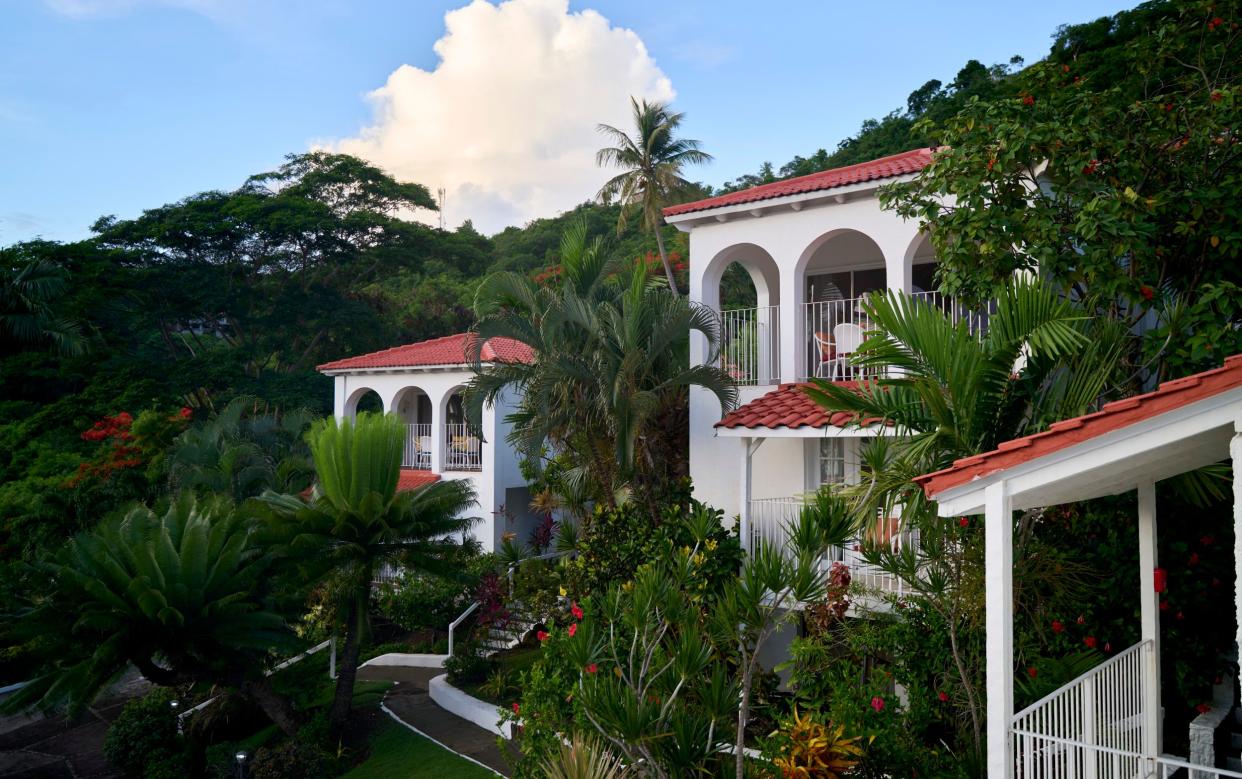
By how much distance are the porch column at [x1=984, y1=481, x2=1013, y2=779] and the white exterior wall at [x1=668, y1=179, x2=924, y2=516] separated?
718 cm

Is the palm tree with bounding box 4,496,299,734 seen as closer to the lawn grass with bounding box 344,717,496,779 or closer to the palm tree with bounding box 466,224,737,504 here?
the lawn grass with bounding box 344,717,496,779

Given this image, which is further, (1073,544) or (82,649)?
(82,649)

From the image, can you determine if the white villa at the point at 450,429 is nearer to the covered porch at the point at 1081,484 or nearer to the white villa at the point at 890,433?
the white villa at the point at 890,433

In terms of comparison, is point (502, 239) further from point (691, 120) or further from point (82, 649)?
point (82, 649)

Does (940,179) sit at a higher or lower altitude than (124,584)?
higher

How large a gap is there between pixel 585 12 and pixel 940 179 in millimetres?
18647

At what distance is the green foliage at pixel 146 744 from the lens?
14172 millimetres

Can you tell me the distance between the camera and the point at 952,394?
7602mm

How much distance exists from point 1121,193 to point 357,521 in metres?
11.7

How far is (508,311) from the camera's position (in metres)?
15.3

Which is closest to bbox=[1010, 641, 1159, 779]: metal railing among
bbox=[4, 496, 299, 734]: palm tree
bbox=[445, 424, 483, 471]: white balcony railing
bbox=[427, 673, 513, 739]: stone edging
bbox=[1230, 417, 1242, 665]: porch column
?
bbox=[1230, 417, 1242, 665]: porch column

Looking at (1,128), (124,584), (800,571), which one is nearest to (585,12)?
(1,128)

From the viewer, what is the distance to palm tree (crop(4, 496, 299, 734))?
1235cm

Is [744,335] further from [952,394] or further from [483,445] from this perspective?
[483,445]
